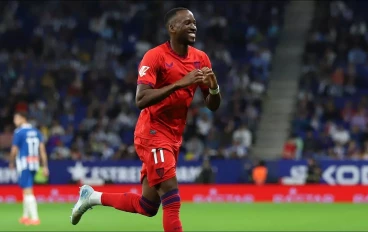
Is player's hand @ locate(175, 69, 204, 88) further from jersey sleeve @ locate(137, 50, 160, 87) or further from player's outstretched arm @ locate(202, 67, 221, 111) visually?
jersey sleeve @ locate(137, 50, 160, 87)

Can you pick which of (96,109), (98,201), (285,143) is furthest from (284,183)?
(98,201)

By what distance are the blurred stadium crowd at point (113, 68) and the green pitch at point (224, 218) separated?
365cm

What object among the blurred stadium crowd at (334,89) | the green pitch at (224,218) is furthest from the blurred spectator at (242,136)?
the green pitch at (224,218)

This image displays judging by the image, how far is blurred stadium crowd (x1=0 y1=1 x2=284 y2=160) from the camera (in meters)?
23.0

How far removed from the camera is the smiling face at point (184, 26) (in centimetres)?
787

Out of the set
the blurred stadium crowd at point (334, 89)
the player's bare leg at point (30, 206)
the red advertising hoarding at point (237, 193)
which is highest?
the blurred stadium crowd at point (334, 89)

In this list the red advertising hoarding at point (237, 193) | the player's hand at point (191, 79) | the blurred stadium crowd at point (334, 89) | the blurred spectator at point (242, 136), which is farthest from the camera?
the blurred spectator at point (242, 136)

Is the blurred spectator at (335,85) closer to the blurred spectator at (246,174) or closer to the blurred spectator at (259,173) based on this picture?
the blurred spectator at (259,173)

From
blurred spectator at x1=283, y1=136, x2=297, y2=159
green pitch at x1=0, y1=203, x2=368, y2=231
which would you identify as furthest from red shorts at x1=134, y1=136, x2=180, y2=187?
blurred spectator at x1=283, y1=136, x2=297, y2=159

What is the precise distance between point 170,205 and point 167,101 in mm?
937

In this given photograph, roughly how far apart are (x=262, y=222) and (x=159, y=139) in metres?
6.95

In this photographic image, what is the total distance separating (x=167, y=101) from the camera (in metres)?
7.99

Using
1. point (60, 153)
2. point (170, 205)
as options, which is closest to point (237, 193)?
point (60, 153)

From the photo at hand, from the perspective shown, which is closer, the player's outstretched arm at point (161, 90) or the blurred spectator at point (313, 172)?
the player's outstretched arm at point (161, 90)
